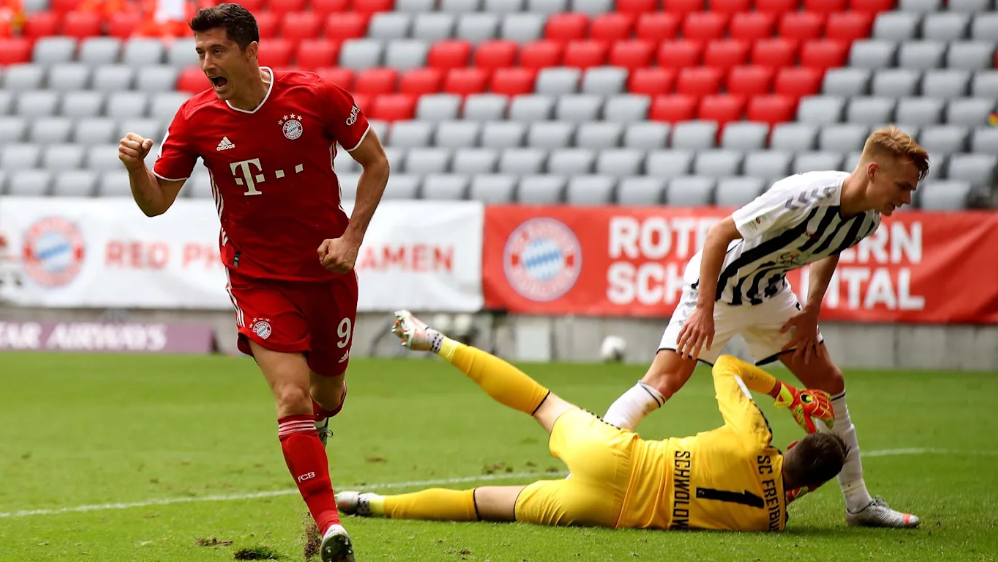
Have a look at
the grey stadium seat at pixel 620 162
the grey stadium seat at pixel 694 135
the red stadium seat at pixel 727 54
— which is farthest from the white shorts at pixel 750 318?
the red stadium seat at pixel 727 54

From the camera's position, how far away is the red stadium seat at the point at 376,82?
1983cm

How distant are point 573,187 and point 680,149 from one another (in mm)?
1642

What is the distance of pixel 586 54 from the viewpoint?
1936 centimetres

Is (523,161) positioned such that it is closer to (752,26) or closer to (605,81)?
(605,81)

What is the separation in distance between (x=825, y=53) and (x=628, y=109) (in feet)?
8.85

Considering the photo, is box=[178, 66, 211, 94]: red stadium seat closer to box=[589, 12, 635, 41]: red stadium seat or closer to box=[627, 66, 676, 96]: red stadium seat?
box=[589, 12, 635, 41]: red stadium seat

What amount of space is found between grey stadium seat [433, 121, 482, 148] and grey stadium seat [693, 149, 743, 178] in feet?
10.7

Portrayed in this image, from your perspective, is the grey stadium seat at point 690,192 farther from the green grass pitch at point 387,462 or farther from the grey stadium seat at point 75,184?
the grey stadium seat at point 75,184

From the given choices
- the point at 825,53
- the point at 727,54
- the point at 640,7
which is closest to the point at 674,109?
the point at 727,54

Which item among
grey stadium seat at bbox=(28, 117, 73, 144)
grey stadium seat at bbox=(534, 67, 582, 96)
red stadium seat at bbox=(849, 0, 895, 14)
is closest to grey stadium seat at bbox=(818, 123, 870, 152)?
red stadium seat at bbox=(849, 0, 895, 14)

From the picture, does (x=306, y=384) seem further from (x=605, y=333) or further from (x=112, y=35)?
(x=112, y=35)

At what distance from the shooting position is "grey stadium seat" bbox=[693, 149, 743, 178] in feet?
54.8

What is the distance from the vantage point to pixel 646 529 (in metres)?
5.54

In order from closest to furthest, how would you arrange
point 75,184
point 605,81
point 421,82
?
point 75,184
point 605,81
point 421,82
